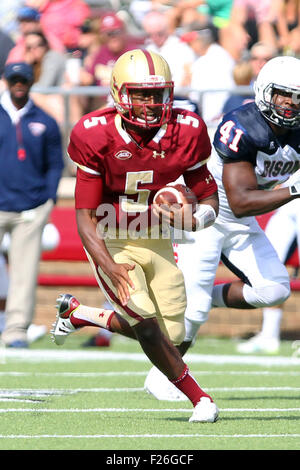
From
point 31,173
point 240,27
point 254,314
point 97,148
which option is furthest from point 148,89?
point 240,27

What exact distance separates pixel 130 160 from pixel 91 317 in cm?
94

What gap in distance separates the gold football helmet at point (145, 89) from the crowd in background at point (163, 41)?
490 cm

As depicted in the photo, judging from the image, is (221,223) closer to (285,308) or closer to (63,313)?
(63,313)

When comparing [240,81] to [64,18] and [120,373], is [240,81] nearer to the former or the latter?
[64,18]

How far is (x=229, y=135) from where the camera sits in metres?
6.05

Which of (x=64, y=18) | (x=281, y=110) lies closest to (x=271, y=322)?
(x=281, y=110)

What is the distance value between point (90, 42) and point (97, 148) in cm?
687

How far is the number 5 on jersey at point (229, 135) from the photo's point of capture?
601cm

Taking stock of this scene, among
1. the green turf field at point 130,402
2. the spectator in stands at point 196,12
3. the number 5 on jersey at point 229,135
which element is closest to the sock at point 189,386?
the green turf field at point 130,402

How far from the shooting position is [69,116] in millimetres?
10734

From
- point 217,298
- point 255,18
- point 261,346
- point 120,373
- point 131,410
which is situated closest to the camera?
point 131,410

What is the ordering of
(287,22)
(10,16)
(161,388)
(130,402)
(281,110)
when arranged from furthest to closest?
(10,16) → (287,22) → (161,388) → (130,402) → (281,110)

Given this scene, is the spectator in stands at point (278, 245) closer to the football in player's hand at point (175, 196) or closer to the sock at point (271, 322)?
the sock at point (271, 322)

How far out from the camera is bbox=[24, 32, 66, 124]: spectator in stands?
1076 cm
